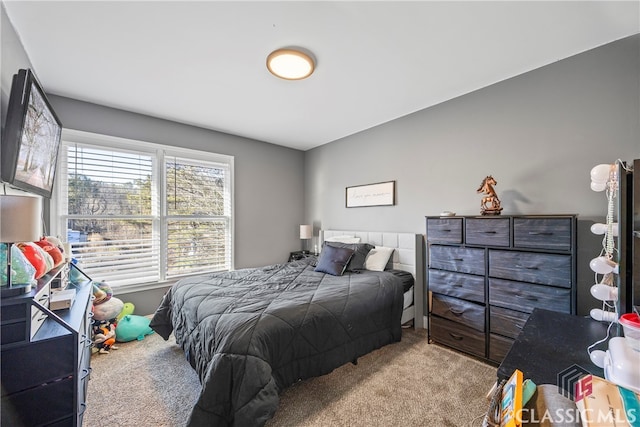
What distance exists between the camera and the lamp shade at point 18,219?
46.9 inches

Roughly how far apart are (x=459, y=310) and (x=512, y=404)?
1934 millimetres

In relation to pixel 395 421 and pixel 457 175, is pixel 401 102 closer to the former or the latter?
pixel 457 175

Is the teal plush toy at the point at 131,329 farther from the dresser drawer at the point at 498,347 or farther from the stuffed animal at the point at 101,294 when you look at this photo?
the dresser drawer at the point at 498,347

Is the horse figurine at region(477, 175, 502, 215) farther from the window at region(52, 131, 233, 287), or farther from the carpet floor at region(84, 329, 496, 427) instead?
the window at region(52, 131, 233, 287)

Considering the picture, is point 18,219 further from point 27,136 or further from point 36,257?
point 27,136

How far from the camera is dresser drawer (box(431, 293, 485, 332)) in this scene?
7.41 ft

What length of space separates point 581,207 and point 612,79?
0.99m

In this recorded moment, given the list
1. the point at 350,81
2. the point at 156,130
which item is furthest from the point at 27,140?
the point at 350,81

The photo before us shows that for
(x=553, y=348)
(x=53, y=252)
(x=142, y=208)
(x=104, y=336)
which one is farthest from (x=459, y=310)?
(x=142, y=208)

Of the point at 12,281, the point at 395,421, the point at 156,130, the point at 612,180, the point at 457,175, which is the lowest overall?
the point at 395,421

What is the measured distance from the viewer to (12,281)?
1.24 m

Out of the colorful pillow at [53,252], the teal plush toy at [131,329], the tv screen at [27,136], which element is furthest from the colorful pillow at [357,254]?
the tv screen at [27,136]

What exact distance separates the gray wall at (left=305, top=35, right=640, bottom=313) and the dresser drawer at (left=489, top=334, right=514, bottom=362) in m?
0.67

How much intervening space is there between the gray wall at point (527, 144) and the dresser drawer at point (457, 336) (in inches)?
33.3
